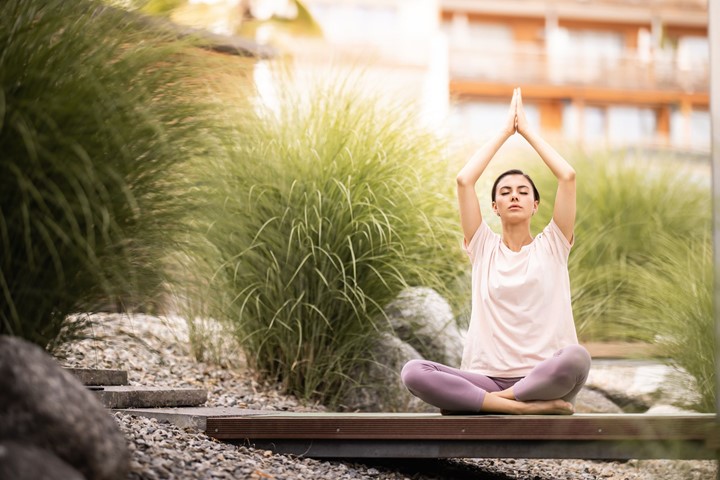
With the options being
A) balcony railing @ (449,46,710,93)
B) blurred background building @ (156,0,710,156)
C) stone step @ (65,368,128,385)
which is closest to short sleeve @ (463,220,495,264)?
stone step @ (65,368,128,385)

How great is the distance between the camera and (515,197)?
11.8 feet

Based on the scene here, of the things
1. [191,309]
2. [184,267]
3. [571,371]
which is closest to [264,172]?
[191,309]

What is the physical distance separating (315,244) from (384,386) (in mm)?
860

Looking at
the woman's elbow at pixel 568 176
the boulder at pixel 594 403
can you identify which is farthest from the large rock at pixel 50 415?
the boulder at pixel 594 403

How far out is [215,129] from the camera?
317cm

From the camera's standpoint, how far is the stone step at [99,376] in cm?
387

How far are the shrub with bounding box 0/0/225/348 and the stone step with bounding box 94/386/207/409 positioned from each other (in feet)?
2.41

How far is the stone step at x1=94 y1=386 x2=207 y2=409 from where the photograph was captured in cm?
369

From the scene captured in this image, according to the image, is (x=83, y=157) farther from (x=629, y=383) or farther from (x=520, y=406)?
(x=629, y=383)

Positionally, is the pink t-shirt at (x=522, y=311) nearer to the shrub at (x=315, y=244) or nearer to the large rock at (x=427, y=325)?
the shrub at (x=315, y=244)

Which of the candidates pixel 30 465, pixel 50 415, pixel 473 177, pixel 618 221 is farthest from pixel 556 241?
pixel 618 221

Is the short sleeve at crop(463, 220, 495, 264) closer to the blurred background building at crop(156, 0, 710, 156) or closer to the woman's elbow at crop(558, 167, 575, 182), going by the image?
the woman's elbow at crop(558, 167, 575, 182)

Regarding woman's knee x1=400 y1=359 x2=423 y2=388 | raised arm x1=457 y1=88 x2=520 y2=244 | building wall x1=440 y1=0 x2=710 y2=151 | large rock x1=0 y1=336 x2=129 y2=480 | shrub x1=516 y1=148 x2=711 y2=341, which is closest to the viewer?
large rock x1=0 y1=336 x2=129 y2=480

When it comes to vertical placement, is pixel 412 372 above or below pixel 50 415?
below
